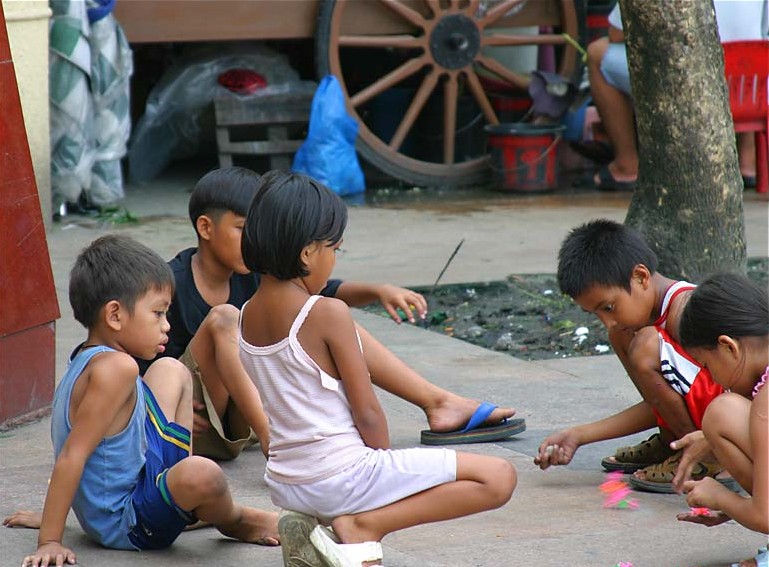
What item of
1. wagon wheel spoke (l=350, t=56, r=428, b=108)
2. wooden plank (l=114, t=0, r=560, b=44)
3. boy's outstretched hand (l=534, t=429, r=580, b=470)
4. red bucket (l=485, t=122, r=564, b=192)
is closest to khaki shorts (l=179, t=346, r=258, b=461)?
boy's outstretched hand (l=534, t=429, r=580, b=470)

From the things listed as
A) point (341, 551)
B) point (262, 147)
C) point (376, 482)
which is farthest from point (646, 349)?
point (262, 147)

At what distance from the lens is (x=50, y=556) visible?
2.86m

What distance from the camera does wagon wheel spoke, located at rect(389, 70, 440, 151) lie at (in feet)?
28.6

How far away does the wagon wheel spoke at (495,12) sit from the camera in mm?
8704

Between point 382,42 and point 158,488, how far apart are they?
6.06 metres

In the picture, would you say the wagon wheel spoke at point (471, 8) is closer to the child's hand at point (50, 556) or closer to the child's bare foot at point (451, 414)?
the child's bare foot at point (451, 414)

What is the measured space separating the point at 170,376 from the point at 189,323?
601mm

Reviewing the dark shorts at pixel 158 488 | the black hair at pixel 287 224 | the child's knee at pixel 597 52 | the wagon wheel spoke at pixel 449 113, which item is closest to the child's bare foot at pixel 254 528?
the dark shorts at pixel 158 488

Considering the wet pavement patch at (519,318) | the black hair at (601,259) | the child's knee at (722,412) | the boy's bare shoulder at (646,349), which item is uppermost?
the black hair at (601,259)

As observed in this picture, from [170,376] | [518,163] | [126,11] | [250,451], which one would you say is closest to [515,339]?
[250,451]

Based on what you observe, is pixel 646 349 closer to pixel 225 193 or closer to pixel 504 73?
pixel 225 193

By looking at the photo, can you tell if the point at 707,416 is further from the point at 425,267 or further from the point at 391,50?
the point at 391,50

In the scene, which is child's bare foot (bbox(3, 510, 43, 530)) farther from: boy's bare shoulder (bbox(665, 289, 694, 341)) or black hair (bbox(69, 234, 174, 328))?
boy's bare shoulder (bbox(665, 289, 694, 341))

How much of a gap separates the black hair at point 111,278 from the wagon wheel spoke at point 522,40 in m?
6.08
